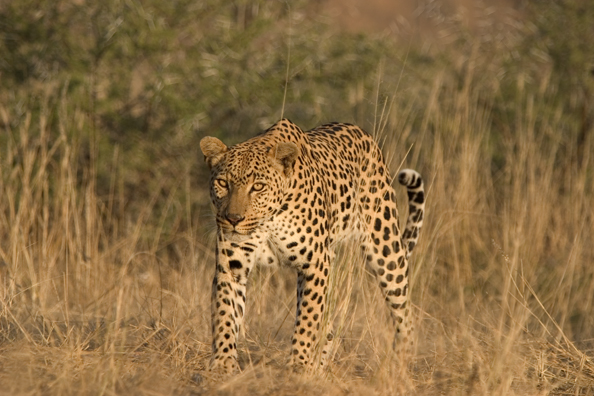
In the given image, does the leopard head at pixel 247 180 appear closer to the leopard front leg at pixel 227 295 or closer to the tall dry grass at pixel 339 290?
the leopard front leg at pixel 227 295

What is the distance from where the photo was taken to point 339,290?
502 centimetres

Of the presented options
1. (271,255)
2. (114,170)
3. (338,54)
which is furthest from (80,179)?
(271,255)

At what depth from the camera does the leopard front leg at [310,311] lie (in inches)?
194

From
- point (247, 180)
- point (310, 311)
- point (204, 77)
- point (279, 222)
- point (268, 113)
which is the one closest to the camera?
point (247, 180)

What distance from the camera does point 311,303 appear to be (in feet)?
16.5

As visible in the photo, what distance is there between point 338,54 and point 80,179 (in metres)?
3.10

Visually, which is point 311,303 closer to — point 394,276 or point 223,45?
point 394,276

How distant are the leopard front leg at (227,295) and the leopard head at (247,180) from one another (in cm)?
26


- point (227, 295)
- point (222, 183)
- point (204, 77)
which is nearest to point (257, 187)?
point (222, 183)

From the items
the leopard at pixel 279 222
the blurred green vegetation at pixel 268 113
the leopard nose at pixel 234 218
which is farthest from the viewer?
the blurred green vegetation at pixel 268 113

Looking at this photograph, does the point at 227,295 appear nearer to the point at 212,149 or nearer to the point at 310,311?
the point at 310,311

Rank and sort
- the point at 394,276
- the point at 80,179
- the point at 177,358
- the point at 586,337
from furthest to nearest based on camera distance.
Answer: the point at 80,179 < the point at 586,337 < the point at 394,276 < the point at 177,358

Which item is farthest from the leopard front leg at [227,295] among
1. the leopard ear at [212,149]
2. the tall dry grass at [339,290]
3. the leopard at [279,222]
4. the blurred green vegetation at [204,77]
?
the blurred green vegetation at [204,77]

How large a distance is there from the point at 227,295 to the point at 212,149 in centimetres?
83
